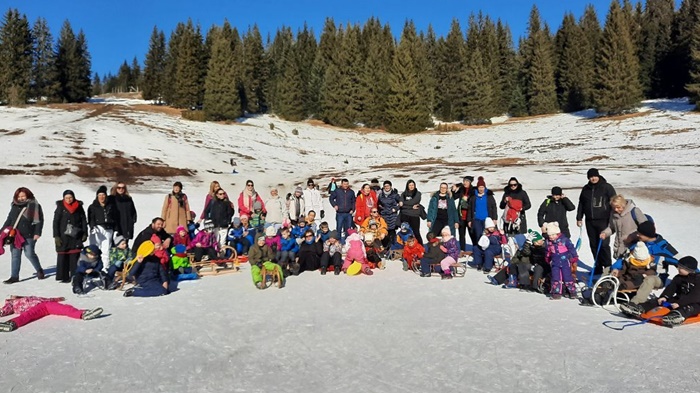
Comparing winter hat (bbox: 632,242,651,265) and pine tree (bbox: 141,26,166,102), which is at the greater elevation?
pine tree (bbox: 141,26,166,102)

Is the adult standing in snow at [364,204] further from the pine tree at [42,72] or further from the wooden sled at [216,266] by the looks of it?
the pine tree at [42,72]

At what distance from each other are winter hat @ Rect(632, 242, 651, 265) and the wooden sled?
7.54 m

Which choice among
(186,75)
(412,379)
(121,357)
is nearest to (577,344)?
(412,379)

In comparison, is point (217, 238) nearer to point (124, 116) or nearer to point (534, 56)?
point (124, 116)

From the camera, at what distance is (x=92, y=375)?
486 centimetres

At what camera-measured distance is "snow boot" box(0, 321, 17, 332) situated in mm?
6133

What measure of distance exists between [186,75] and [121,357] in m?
52.9

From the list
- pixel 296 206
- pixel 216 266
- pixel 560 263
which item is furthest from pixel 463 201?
pixel 216 266

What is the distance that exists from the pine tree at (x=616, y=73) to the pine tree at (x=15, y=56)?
62.7m

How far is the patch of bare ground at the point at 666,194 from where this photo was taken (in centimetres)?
1623

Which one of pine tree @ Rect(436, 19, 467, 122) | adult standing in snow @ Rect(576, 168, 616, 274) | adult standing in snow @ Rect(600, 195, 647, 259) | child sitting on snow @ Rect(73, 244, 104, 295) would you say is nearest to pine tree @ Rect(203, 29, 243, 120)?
pine tree @ Rect(436, 19, 467, 122)

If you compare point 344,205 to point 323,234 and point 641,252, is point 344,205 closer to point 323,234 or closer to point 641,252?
point 323,234

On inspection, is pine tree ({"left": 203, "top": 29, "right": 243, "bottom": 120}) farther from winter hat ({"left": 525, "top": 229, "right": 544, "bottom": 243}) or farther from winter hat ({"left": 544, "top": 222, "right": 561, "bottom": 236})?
winter hat ({"left": 544, "top": 222, "right": 561, "bottom": 236})

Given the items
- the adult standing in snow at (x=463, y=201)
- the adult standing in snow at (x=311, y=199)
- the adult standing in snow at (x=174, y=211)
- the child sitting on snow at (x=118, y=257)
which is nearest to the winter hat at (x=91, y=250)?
the child sitting on snow at (x=118, y=257)
